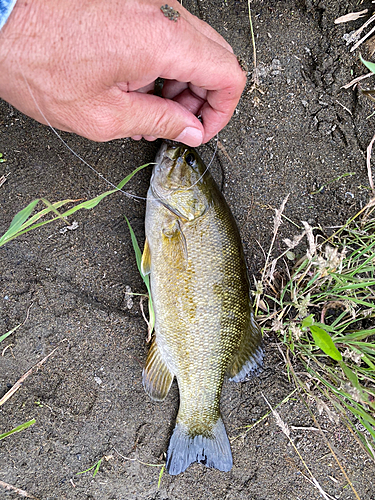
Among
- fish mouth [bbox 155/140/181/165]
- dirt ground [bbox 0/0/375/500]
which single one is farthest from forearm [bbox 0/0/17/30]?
fish mouth [bbox 155/140/181/165]

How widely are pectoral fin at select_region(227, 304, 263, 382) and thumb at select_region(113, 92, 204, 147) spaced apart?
1064mm

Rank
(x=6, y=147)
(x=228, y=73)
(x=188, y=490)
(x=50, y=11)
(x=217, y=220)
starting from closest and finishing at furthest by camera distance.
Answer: (x=50, y=11) → (x=228, y=73) → (x=217, y=220) → (x=6, y=147) → (x=188, y=490)

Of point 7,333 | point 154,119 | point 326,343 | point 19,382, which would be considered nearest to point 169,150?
point 154,119

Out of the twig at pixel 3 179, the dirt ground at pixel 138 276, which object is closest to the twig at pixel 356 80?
the dirt ground at pixel 138 276

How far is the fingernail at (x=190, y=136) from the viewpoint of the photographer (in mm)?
1794

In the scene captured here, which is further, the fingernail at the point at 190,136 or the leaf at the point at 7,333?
the leaf at the point at 7,333

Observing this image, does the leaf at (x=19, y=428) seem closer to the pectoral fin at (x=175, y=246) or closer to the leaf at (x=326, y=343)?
the pectoral fin at (x=175, y=246)

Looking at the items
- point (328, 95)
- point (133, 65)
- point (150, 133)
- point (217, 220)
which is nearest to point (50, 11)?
point (133, 65)

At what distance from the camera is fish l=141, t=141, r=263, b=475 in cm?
192

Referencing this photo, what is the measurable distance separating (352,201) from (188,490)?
2.11 metres

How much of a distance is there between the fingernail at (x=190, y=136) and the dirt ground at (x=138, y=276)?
0.38m

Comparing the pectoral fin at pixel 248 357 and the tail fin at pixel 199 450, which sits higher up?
the pectoral fin at pixel 248 357

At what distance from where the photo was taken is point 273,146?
7.55 ft

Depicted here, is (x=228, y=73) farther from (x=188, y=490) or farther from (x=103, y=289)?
(x=188, y=490)
